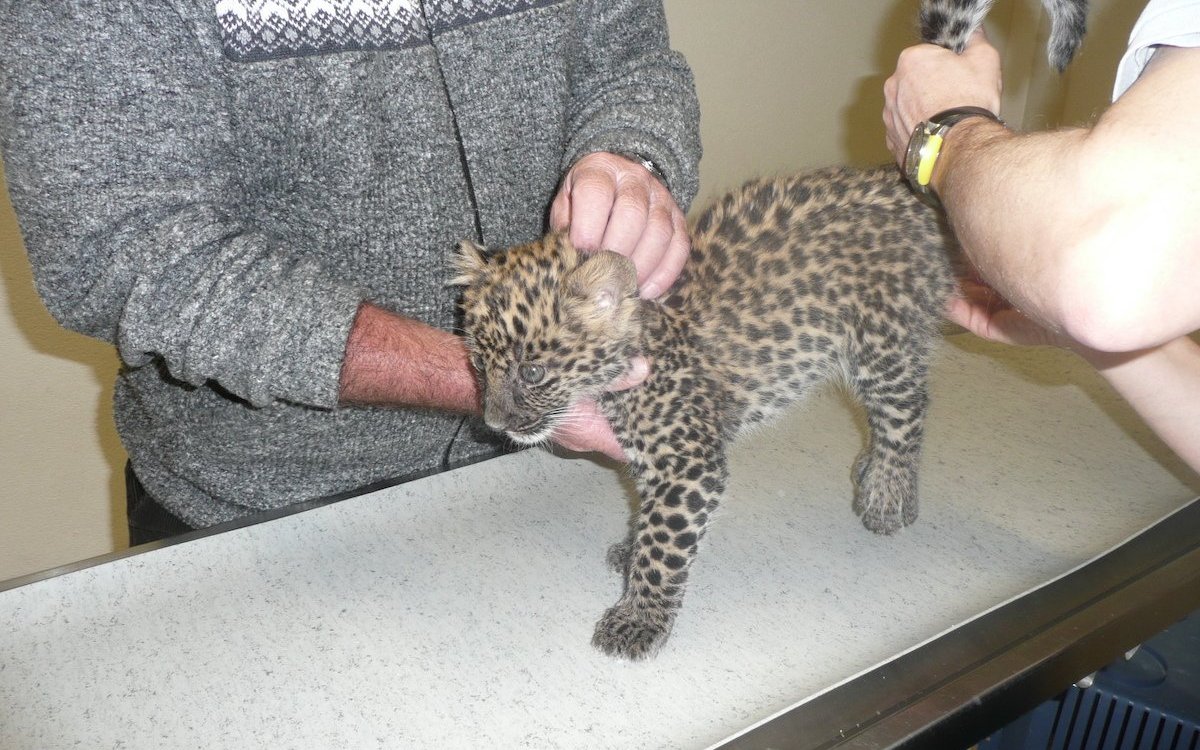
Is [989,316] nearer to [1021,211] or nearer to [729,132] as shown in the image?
[1021,211]

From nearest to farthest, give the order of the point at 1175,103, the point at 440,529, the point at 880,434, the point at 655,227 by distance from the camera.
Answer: the point at 1175,103 < the point at 655,227 < the point at 440,529 < the point at 880,434

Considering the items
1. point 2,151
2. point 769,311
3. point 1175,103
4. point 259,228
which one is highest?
point 1175,103

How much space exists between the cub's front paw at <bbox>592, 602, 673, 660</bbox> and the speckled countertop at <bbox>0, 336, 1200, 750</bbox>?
0.03 metres

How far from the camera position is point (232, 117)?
1814 mm

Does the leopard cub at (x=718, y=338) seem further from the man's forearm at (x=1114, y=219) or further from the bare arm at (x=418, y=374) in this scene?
the man's forearm at (x=1114, y=219)

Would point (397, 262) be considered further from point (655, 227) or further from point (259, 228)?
point (655, 227)

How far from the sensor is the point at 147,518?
231cm

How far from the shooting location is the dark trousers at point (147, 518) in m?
2.28

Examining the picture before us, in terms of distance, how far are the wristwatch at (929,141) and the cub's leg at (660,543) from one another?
0.74 m

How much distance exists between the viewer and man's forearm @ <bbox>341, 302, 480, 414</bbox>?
6.17ft

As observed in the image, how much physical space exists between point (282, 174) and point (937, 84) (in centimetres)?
143

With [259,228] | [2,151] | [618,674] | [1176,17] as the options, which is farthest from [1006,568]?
[2,151]

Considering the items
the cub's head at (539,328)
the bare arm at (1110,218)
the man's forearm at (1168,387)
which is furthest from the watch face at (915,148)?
the man's forearm at (1168,387)

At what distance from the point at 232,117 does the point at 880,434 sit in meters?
1.73
